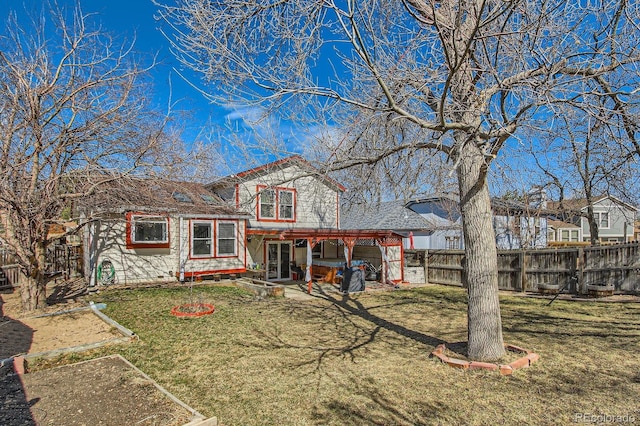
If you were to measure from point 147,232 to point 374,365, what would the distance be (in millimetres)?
10389

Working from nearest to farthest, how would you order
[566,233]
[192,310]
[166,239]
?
[192,310] < [166,239] < [566,233]

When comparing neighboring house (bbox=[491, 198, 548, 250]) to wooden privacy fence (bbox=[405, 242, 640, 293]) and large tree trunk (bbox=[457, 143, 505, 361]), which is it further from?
large tree trunk (bbox=[457, 143, 505, 361])

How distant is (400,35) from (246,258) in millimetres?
11397

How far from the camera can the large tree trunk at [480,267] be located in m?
5.29

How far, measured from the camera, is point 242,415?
404 cm

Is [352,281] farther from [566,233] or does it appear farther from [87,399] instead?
[566,233]

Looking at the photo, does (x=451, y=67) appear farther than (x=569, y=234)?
No

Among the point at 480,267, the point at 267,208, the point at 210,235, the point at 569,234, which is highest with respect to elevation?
the point at 267,208

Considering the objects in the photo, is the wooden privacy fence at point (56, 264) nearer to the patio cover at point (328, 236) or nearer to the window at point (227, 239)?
the window at point (227, 239)

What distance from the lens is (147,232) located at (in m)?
13.2

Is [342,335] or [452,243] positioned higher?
[452,243]

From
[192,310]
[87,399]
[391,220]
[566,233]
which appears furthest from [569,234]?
[87,399]

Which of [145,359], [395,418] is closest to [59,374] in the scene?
[145,359]

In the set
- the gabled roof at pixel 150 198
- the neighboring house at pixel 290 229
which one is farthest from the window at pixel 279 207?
the gabled roof at pixel 150 198
